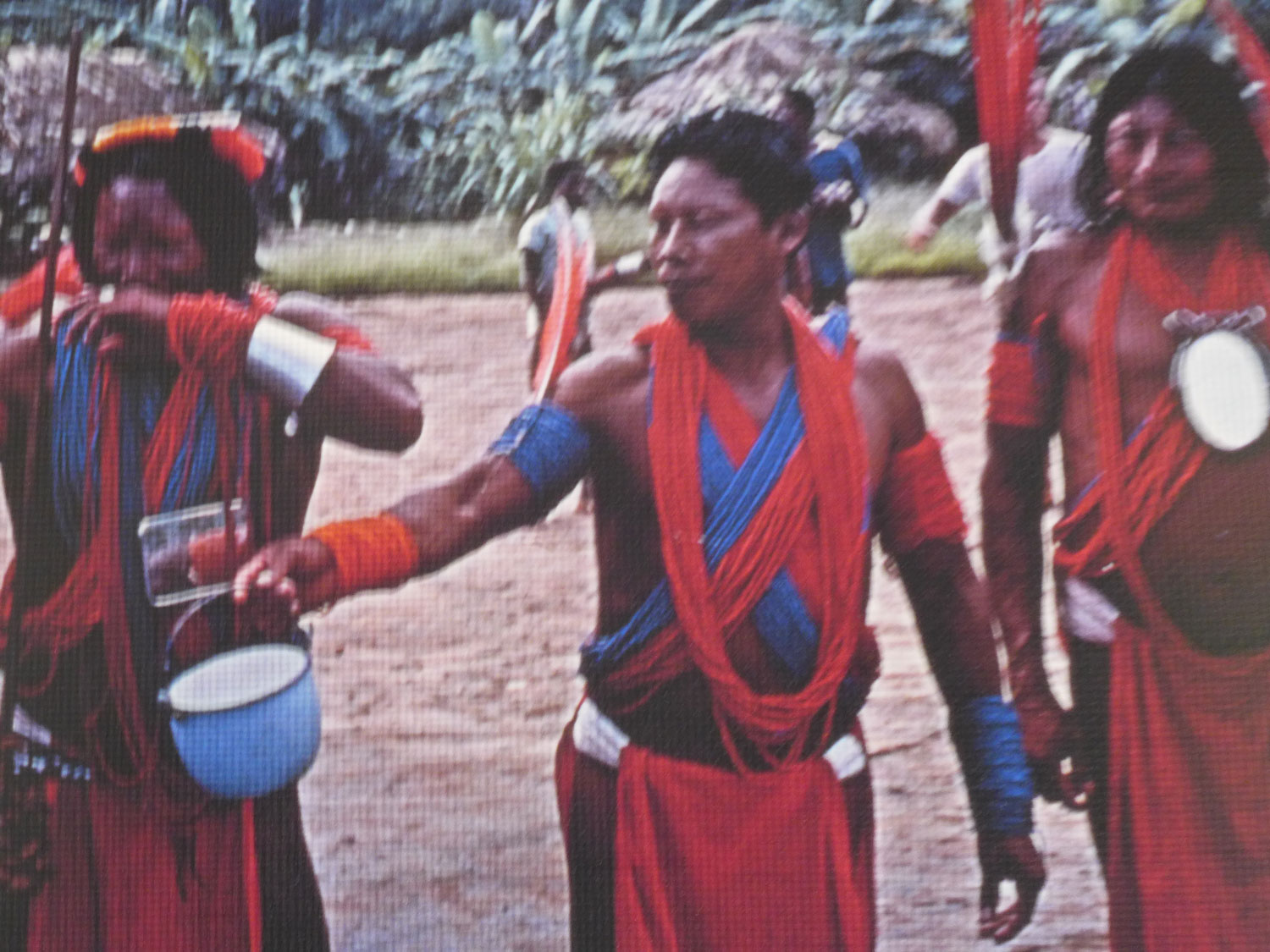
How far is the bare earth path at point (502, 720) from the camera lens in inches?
110

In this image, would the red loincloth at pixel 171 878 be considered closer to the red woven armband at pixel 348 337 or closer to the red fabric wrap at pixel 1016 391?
the red woven armband at pixel 348 337

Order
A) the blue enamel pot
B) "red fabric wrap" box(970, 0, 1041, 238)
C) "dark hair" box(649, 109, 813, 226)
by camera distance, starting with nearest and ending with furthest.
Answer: the blue enamel pot
"dark hair" box(649, 109, 813, 226)
"red fabric wrap" box(970, 0, 1041, 238)

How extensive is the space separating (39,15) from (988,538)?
2.62 m

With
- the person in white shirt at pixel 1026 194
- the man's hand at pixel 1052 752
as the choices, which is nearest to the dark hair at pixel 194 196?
the person in white shirt at pixel 1026 194

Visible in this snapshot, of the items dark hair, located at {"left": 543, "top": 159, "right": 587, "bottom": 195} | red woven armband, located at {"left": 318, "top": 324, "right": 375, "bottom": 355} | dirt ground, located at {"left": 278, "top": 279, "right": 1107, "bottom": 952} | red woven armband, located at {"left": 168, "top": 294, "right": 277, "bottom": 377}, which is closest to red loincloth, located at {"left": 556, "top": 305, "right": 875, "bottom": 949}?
dirt ground, located at {"left": 278, "top": 279, "right": 1107, "bottom": 952}

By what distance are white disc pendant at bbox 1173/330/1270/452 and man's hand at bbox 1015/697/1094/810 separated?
0.69m

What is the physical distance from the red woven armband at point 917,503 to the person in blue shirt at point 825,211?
1.34 feet

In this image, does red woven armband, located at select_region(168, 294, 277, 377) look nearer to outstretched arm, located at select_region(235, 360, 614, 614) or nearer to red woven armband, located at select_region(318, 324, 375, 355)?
red woven armband, located at select_region(318, 324, 375, 355)

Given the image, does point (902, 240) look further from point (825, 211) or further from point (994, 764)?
point (994, 764)

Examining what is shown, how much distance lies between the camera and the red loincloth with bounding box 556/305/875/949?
2707 millimetres

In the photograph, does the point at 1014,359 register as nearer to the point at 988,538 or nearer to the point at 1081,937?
the point at 988,538

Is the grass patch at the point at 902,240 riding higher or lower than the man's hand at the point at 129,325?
higher

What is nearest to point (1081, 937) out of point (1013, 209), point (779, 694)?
point (779, 694)

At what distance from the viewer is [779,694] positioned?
272 centimetres
